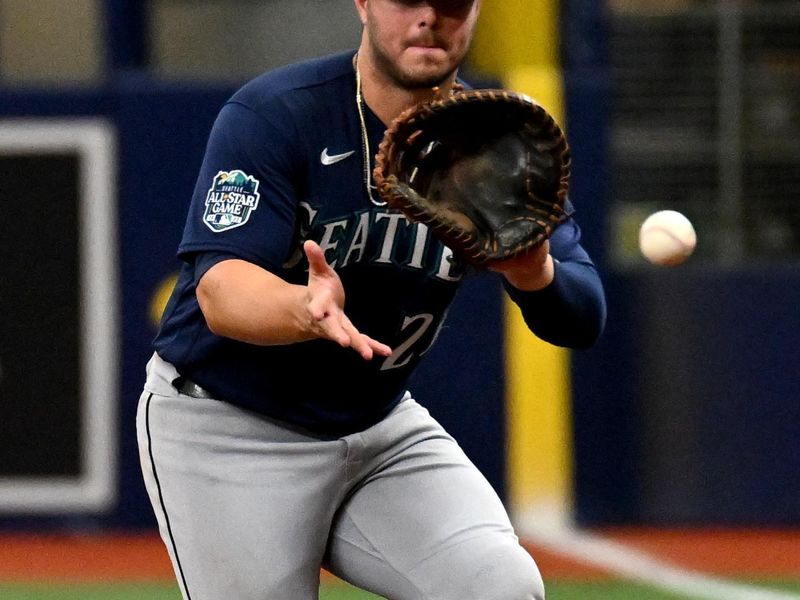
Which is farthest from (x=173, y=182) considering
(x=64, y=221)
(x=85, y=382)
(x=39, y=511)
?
(x=39, y=511)

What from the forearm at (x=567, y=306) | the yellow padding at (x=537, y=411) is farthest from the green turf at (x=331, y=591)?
the forearm at (x=567, y=306)

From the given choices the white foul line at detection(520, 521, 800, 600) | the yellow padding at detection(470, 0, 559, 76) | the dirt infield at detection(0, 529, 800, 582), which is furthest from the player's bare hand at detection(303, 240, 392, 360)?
the yellow padding at detection(470, 0, 559, 76)

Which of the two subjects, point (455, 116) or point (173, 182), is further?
point (173, 182)

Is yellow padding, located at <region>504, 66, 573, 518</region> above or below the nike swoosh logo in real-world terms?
below

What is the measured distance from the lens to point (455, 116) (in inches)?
128

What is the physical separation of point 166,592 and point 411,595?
3.16 metres

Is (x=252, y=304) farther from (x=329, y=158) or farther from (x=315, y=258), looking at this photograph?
(x=329, y=158)

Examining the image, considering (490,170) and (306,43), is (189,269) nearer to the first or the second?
(490,170)

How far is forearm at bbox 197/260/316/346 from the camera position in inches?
121

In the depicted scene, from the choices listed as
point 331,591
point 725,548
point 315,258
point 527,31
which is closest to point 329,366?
point 315,258

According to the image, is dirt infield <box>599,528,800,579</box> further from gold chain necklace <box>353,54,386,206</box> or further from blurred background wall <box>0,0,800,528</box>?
gold chain necklace <box>353,54,386,206</box>

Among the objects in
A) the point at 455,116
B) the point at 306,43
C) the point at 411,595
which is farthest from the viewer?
the point at 306,43

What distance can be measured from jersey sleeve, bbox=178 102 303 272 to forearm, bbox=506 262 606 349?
54cm

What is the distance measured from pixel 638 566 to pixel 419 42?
4234 millimetres
